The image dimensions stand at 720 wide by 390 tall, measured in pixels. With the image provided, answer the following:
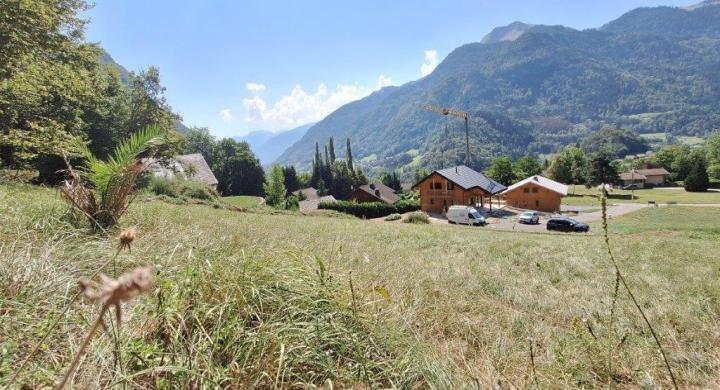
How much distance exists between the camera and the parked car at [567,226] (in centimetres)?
2755

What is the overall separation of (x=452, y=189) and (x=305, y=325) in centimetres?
4217

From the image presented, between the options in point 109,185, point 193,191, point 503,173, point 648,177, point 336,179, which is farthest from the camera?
point 336,179

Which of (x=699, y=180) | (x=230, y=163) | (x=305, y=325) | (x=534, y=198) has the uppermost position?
(x=230, y=163)

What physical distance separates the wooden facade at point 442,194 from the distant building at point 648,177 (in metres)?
58.8

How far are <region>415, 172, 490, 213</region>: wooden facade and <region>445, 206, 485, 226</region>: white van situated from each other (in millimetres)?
8040

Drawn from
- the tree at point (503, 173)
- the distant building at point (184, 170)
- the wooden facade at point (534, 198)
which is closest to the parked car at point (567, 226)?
the wooden facade at point (534, 198)

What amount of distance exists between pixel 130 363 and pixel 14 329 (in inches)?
26.4

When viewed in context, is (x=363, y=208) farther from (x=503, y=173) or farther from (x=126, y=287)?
(x=126, y=287)

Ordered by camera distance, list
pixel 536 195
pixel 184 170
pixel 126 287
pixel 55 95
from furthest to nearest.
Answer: pixel 536 195 < pixel 184 170 < pixel 55 95 < pixel 126 287

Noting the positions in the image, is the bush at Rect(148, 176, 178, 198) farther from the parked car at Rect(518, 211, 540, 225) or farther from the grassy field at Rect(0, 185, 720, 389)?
the parked car at Rect(518, 211, 540, 225)

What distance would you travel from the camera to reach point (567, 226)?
28078 mm

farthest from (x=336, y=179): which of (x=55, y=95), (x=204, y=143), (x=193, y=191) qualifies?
(x=55, y=95)

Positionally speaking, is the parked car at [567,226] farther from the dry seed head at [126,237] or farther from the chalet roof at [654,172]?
the chalet roof at [654,172]

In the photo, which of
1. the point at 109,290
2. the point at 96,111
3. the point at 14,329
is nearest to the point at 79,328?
the point at 14,329
